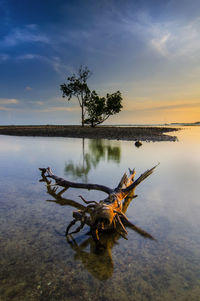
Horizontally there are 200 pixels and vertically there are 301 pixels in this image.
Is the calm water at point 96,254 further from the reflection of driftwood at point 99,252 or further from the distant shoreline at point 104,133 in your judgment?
the distant shoreline at point 104,133

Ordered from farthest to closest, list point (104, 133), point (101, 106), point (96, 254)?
point (101, 106) → point (104, 133) → point (96, 254)

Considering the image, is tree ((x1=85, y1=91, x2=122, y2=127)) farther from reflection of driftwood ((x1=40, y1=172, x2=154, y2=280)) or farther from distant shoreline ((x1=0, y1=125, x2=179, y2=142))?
reflection of driftwood ((x1=40, y1=172, x2=154, y2=280))

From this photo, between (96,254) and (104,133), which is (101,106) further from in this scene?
(96,254)

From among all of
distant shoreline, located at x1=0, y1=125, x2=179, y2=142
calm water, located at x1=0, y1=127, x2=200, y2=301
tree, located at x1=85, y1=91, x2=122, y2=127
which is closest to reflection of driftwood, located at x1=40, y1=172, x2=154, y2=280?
calm water, located at x1=0, y1=127, x2=200, y2=301

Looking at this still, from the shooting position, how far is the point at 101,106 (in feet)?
159

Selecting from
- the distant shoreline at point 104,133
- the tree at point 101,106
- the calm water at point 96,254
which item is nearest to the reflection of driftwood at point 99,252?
the calm water at point 96,254

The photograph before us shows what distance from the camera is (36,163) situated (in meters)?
9.73

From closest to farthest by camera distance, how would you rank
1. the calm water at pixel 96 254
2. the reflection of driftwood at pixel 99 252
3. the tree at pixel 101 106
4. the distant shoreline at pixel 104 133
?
1. the calm water at pixel 96 254
2. the reflection of driftwood at pixel 99 252
3. the distant shoreline at pixel 104 133
4. the tree at pixel 101 106

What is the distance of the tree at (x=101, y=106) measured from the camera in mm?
48281

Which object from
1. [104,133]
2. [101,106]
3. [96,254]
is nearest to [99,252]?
[96,254]

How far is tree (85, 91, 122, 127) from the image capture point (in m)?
48.3

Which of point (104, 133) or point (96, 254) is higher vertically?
point (104, 133)

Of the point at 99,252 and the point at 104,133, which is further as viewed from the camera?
the point at 104,133

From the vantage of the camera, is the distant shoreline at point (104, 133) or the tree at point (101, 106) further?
the tree at point (101, 106)
